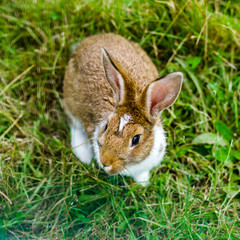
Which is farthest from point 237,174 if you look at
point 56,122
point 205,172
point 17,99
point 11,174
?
point 17,99

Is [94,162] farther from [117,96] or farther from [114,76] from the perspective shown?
[114,76]

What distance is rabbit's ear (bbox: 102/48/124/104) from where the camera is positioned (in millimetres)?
3127

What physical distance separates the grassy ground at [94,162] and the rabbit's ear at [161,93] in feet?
3.53

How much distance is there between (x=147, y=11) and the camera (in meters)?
4.77

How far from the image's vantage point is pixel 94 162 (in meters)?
4.00

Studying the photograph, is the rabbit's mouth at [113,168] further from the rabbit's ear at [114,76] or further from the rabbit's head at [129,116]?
the rabbit's ear at [114,76]

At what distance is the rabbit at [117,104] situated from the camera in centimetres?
312

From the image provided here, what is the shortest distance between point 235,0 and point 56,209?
3.87 meters

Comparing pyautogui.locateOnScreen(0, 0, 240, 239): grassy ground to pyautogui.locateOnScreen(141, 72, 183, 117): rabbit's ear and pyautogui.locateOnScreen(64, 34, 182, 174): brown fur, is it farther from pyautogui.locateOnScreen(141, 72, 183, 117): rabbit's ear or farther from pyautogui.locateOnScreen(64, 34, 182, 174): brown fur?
pyautogui.locateOnScreen(141, 72, 183, 117): rabbit's ear

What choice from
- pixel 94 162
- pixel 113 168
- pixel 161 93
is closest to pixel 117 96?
pixel 161 93

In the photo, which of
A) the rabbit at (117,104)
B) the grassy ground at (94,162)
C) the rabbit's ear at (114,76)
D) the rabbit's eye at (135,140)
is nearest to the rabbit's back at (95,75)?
the rabbit at (117,104)

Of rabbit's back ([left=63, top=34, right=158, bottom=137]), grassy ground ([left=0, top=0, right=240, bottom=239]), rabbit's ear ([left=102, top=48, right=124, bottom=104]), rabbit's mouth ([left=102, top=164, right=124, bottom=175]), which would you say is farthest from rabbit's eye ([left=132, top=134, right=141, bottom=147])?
grassy ground ([left=0, top=0, right=240, bottom=239])

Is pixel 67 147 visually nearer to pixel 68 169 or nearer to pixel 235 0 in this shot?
pixel 68 169

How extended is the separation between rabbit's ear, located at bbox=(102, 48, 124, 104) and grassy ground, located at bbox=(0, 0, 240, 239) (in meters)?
1.08
